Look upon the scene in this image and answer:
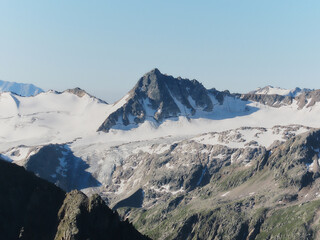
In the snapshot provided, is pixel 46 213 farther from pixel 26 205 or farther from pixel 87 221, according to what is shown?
pixel 87 221

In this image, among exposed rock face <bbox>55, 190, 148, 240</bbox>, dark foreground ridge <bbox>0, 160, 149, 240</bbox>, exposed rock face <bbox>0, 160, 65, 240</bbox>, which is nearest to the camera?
exposed rock face <bbox>0, 160, 65, 240</bbox>

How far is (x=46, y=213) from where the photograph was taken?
173m

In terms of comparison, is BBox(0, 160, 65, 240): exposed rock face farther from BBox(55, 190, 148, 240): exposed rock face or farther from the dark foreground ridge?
BBox(55, 190, 148, 240): exposed rock face

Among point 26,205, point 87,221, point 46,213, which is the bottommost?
point 87,221

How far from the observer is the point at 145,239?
640 feet

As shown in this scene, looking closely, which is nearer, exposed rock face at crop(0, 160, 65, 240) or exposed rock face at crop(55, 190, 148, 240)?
exposed rock face at crop(0, 160, 65, 240)

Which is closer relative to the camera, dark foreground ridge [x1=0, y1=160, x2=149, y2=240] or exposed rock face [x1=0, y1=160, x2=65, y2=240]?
exposed rock face [x1=0, y1=160, x2=65, y2=240]

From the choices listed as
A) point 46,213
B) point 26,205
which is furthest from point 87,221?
point 26,205

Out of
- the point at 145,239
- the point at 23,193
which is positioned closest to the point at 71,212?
the point at 23,193

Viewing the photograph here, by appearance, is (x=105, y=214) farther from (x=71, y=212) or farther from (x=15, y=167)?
(x=15, y=167)

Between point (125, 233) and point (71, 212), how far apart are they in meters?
23.4

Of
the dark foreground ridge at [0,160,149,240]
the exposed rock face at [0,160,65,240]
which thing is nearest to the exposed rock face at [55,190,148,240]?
the dark foreground ridge at [0,160,149,240]

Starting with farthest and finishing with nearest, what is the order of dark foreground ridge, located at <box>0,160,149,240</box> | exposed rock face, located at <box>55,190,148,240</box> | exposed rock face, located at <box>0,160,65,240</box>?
exposed rock face, located at <box>55,190,148,240</box> < dark foreground ridge, located at <box>0,160,149,240</box> < exposed rock face, located at <box>0,160,65,240</box>

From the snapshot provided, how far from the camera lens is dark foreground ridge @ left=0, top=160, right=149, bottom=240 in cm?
Result: 16500
